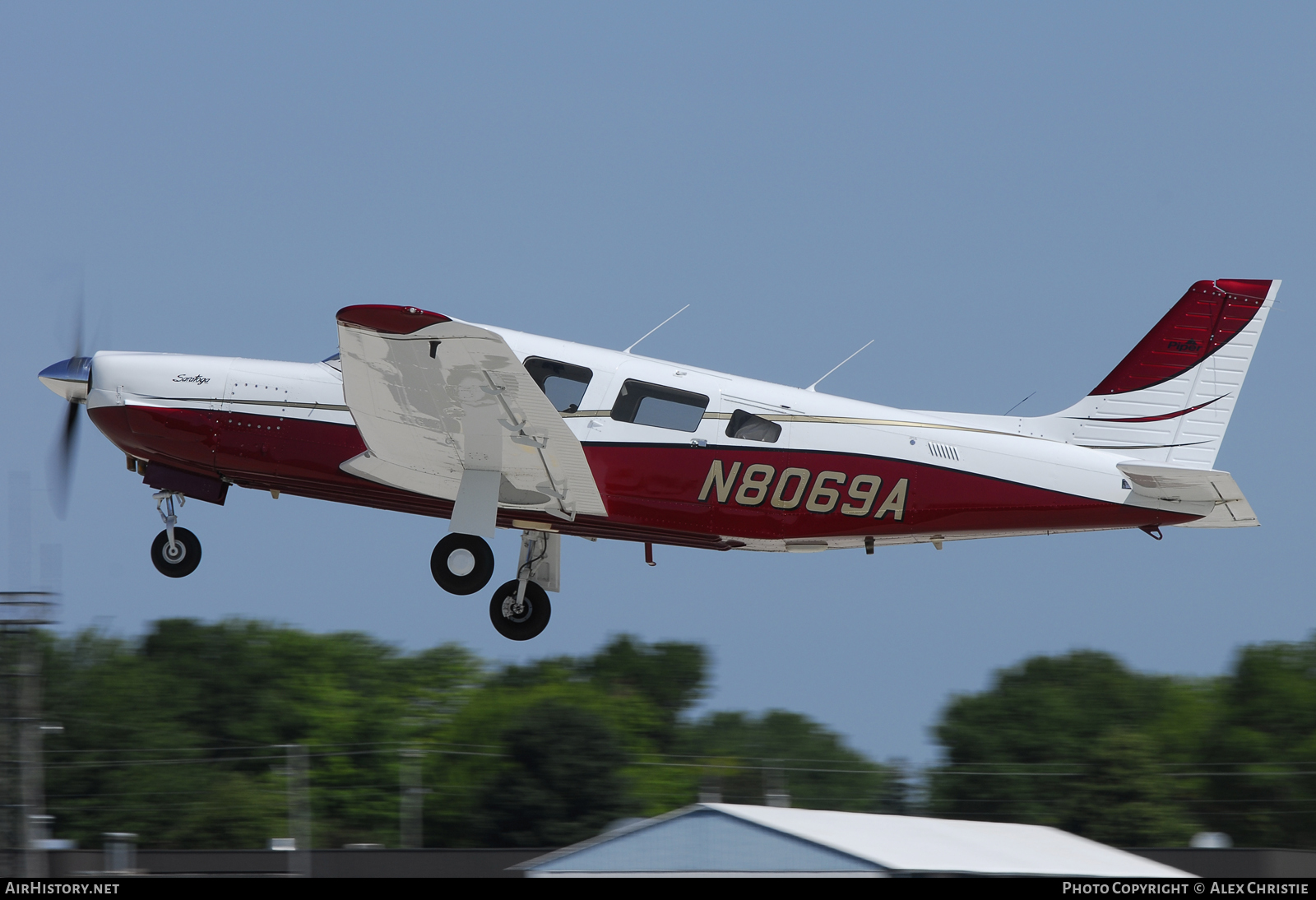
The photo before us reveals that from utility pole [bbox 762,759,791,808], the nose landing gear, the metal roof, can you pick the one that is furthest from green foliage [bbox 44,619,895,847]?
the nose landing gear

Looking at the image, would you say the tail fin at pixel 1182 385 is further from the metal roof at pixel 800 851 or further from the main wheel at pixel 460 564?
the main wheel at pixel 460 564

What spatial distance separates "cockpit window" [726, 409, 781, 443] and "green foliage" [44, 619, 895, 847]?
16214 millimetres

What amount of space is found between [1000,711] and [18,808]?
32.3 meters

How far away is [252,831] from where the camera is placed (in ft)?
124

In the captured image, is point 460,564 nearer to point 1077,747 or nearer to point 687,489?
point 687,489

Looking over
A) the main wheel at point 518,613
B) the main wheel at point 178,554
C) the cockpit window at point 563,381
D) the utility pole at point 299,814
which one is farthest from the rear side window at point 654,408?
the utility pole at point 299,814

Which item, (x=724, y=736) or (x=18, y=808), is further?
(x=724, y=736)

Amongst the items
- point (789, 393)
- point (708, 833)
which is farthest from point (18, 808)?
point (789, 393)

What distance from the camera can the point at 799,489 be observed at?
14586 millimetres

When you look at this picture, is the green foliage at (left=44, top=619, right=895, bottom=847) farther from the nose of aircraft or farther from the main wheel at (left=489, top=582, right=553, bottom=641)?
the nose of aircraft

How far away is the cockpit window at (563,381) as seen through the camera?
47.4 ft

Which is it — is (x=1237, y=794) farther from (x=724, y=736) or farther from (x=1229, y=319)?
(x=1229, y=319)

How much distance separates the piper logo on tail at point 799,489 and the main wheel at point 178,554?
5.55 meters

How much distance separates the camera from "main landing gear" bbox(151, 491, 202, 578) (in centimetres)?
1609
